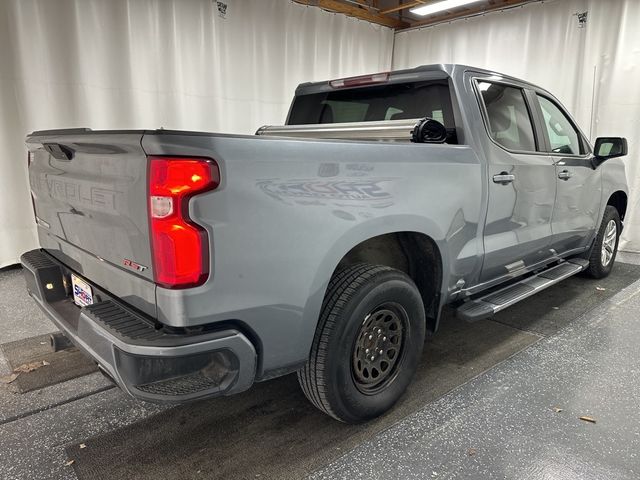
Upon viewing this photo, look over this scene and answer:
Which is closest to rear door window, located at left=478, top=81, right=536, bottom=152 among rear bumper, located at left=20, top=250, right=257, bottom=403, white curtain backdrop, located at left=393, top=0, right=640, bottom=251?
rear bumper, located at left=20, top=250, right=257, bottom=403

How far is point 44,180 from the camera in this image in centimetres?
215

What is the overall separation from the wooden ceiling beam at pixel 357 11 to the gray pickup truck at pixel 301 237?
418 cm

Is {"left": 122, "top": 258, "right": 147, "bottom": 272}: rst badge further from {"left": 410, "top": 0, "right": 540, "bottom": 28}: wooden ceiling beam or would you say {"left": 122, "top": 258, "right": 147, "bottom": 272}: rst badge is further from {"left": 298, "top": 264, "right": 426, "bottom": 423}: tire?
{"left": 410, "top": 0, "right": 540, "bottom": 28}: wooden ceiling beam

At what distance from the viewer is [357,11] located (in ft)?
23.1

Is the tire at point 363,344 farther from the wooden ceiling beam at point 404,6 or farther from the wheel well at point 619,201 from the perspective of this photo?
the wooden ceiling beam at point 404,6

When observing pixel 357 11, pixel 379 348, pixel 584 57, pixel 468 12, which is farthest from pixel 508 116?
pixel 357 11

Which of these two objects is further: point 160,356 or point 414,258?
point 414,258

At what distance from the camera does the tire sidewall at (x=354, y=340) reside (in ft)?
6.23

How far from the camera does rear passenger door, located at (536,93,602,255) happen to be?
3246 millimetres

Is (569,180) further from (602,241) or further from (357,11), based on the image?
(357,11)

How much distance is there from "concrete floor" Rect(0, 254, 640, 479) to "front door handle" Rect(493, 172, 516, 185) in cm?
111

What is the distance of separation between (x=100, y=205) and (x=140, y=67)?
13.0ft

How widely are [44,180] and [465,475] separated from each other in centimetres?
228

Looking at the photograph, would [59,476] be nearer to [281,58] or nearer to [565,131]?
[565,131]
